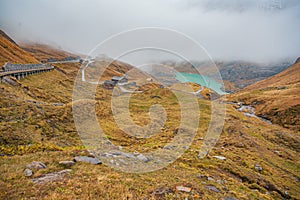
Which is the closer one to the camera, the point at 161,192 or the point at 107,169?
the point at 161,192

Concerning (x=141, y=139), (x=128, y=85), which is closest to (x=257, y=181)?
(x=141, y=139)

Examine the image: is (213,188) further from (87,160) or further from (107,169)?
(87,160)

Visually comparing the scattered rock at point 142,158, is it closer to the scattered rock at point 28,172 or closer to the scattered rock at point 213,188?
the scattered rock at point 213,188

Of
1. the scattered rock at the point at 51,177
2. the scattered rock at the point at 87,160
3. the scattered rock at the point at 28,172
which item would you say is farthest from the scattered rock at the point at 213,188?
the scattered rock at the point at 28,172

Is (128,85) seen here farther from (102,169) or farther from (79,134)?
(102,169)

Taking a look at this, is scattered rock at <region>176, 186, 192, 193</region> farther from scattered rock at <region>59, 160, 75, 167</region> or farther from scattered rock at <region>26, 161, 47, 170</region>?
scattered rock at <region>26, 161, 47, 170</region>

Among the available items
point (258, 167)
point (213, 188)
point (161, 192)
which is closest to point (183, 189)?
point (161, 192)

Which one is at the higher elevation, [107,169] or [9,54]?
[9,54]

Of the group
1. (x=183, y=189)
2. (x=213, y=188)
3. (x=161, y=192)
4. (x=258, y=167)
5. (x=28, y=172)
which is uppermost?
(x=28, y=172)

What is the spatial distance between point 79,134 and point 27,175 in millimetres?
10908

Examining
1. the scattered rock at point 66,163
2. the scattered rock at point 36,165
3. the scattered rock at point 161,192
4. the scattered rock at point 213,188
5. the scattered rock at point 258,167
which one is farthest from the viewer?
the scattered rock at point 258,167

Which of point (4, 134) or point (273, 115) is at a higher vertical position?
point (4, 134)

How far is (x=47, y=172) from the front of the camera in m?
10.6

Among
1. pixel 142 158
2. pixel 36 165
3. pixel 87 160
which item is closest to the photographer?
pixel 36 165
